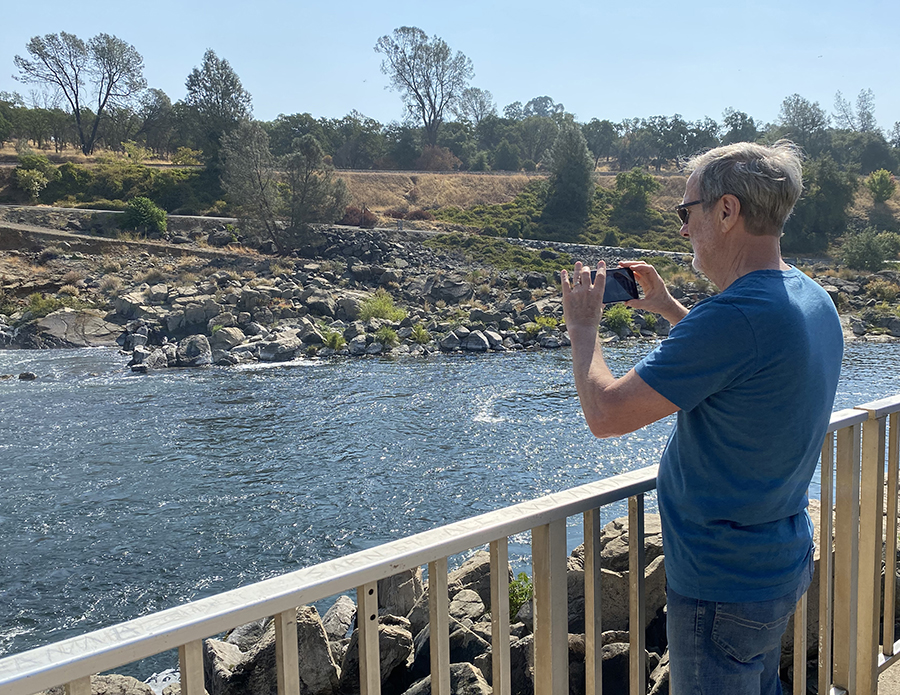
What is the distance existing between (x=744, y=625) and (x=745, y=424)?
40cm

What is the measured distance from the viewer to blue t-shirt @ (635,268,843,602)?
4.53 feet

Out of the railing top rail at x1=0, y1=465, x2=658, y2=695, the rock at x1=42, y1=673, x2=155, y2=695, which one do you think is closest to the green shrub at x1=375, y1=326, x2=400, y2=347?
the rock at x1=42, y1=673, x2=155, y2=695

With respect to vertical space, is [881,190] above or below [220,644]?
above

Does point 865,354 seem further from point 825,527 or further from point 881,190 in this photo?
point 881,190

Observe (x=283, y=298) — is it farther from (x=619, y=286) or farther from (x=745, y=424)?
(x=745, y=424)

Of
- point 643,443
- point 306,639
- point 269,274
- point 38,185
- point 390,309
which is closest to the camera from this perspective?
point 306,639

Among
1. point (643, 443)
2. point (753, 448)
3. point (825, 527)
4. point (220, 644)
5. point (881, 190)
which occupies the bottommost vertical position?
point (643, 443)

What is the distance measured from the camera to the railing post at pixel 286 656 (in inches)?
46.3

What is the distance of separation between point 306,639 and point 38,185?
126ft

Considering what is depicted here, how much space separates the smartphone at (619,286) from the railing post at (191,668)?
1.13 meters

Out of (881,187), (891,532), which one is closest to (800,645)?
(891,532)

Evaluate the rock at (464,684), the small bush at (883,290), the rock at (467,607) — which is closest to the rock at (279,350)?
the rock at (467,607)

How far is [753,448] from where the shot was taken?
1433 millimetres

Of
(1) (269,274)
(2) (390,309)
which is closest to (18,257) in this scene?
(1) (269,274)
